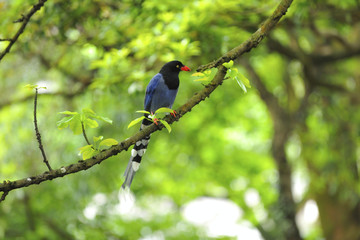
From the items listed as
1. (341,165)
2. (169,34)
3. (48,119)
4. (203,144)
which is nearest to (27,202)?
(48,119)

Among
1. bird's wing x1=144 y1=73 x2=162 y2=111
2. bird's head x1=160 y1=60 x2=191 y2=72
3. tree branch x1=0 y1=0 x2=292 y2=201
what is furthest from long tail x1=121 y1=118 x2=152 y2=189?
bird's head x1=160 y1=60 x2=191 y2=72

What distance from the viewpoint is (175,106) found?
6.59 meters

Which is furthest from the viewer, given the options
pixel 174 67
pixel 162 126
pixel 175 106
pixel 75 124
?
pixel 175 106

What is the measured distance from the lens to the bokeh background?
4809mm

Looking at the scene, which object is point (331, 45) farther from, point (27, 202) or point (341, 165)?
point (27, 202)

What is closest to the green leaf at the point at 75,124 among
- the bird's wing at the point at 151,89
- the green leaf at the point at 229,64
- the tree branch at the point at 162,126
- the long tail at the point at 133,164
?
the tree branch at the point at 162,126

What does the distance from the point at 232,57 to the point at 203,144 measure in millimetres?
7940

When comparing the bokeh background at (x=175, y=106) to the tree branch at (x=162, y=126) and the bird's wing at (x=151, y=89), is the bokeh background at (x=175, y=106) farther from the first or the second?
the tree branch at (x=162, y=126)

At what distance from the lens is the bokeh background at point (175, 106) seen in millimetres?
4809

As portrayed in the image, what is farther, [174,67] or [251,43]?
[174,67]

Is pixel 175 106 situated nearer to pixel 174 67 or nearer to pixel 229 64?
pixel 174 67

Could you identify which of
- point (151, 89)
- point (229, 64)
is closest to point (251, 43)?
point (229, 64)

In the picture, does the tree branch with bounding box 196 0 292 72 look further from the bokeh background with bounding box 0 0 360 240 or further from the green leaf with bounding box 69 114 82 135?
the bokeh background with bounding box 0 0 360 240

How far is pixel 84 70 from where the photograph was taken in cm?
763
